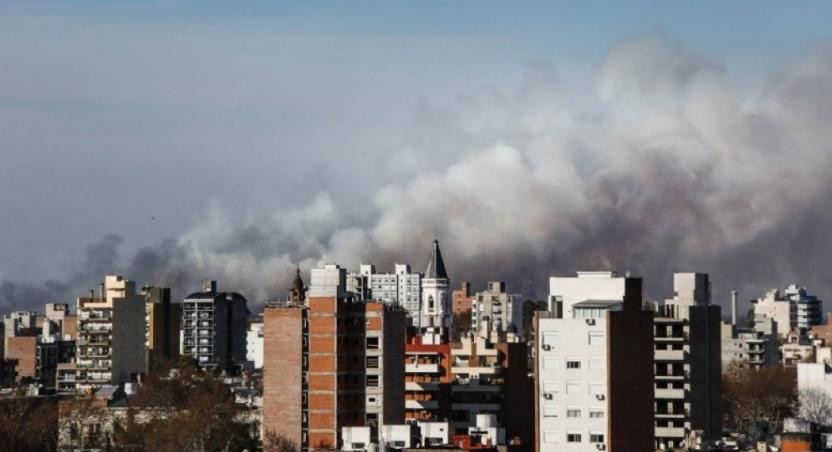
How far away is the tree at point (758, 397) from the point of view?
9862cm

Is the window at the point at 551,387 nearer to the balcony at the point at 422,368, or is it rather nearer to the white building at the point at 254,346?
the balcony at the point at 422,368

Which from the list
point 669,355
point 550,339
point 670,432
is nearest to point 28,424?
point 669,355

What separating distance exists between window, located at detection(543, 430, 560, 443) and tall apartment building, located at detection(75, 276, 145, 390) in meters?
63.7

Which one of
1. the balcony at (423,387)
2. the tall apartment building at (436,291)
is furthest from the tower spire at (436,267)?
the balcony at (423,387)

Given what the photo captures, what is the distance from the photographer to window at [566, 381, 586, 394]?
58.6 m

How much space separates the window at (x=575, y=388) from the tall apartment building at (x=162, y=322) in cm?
7354

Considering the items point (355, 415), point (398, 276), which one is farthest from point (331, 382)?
point (398, 276)

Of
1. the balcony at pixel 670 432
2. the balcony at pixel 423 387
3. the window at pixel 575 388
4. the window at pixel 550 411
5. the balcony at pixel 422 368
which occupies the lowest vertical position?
the balcony at pixel 670 432

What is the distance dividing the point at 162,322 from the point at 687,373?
72.5 metres

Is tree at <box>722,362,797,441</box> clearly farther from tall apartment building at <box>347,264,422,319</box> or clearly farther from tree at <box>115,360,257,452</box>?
tall apartment building at <box>347,264,422,319</box>

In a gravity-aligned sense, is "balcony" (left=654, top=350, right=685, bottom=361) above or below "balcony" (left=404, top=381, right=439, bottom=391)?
above

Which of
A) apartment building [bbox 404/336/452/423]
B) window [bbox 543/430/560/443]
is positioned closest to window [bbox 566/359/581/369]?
window [bbox 543/430/560/443]

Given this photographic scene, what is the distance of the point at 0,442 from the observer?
78312mm

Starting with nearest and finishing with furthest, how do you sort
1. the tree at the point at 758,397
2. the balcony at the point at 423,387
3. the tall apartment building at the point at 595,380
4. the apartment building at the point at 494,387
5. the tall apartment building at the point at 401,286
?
the tall apartment building at the point at 595,380, the apartment building at the point at 494,387, the balcony at the point at 423,387, the tree at the point at 758,397, the tall apartment building at the point at 401,286
